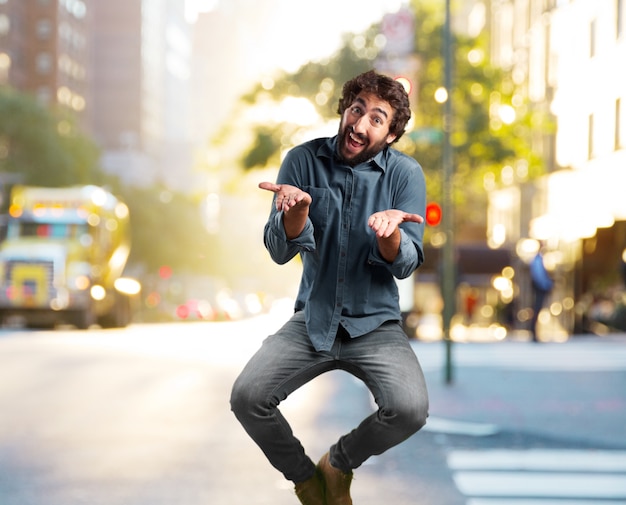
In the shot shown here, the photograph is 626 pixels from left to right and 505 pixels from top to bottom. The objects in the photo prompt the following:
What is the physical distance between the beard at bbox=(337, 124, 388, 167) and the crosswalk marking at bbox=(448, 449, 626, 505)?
345 centimetres

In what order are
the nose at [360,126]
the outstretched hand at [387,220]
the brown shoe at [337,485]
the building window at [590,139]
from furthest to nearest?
the building window at [590,139] → the brown shoe at [337,485] → the nose at [360,126] → the outstretched hand at [387,220]

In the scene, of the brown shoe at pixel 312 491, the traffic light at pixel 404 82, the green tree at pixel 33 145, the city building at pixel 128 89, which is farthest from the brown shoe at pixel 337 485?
the city building at pixel 128 89

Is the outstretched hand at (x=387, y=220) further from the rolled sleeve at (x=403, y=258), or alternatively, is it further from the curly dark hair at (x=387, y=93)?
the curly dark hair at (x=387, y=93)

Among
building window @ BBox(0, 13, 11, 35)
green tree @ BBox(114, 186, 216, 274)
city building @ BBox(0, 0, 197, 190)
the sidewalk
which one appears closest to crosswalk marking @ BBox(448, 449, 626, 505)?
the sidewalk

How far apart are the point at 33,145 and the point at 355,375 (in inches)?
2321

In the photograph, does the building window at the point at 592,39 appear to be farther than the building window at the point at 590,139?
No

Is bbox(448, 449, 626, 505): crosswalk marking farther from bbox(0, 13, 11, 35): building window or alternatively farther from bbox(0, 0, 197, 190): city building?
bbox(0, 13, 11, 35): building window

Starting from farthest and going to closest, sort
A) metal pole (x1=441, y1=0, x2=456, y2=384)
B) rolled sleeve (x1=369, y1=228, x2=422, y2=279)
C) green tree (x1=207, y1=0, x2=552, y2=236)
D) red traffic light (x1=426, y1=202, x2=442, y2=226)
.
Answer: green tree (x1=207, y1=0, x2=552, y2=236), metal pole (x1=441, y1=0, x2=456, y2=384), red traffic light (x1=426, y1=202, x2=442, y2=226), rolled sleeve (x1=369, y1=228, x2=422, y2=279)

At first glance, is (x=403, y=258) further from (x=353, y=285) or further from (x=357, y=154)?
(x=357, y=154)

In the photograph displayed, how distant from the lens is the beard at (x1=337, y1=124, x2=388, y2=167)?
4.64 m

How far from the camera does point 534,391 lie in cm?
1380

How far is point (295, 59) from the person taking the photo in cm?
4291

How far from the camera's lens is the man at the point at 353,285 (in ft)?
15.2

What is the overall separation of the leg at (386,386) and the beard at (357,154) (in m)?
0.63
